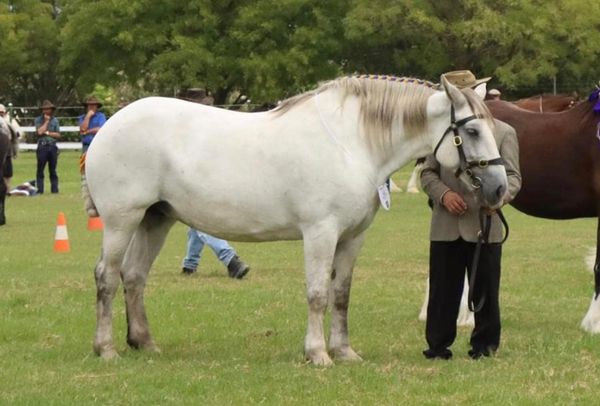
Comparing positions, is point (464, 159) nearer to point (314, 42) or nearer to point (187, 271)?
point (187, 271)

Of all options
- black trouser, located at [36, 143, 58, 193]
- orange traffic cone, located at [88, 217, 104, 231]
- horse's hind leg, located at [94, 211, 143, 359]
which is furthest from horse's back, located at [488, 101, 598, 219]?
black trouser, located at [36, 143, 58, 193]

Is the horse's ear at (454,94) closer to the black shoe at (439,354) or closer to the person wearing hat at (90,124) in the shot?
the black shoe at (439,354)

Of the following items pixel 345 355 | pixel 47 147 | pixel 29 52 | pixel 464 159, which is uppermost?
pixel 29 52

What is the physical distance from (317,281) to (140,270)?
160 centimetres

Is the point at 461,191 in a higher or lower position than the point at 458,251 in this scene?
higher

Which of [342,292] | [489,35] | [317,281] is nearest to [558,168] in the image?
[342,292]

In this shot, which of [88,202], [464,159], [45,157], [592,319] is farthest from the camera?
[45,157]

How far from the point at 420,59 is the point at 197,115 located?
42040 millimetres

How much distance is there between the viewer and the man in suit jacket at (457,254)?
8.49m

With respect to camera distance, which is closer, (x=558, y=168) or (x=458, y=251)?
(x=458, y=251)

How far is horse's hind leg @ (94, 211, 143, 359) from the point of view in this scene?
8875mm

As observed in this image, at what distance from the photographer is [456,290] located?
343 inches

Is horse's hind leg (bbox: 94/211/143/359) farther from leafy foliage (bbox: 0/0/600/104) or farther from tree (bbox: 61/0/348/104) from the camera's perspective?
tree (bbox: 61/0/348/104)

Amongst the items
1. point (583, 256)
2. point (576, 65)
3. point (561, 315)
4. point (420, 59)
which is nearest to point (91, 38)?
point (420, 59)
